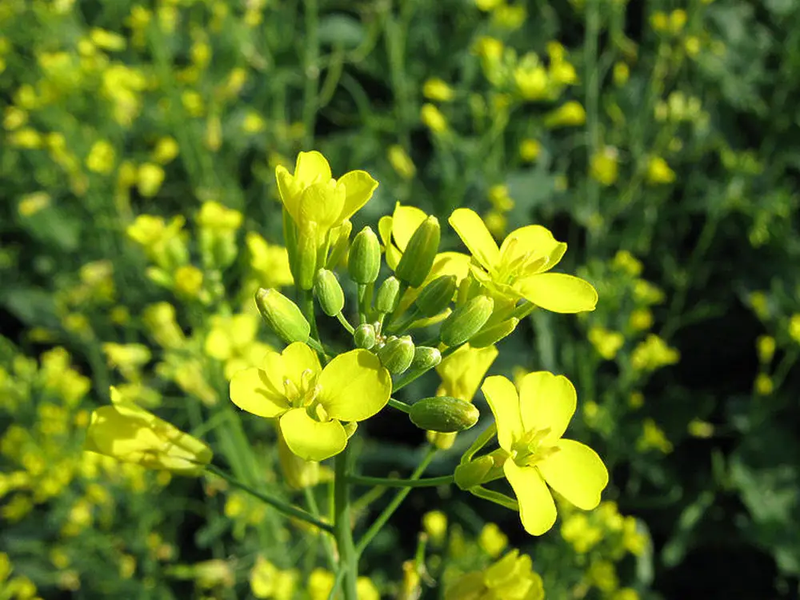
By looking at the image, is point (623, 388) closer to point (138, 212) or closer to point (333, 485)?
point (333, 485)

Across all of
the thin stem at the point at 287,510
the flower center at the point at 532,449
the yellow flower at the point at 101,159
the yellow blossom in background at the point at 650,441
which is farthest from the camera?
the yellow flower at the point at 101,159

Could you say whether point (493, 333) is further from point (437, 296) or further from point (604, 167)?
point (604, 167)

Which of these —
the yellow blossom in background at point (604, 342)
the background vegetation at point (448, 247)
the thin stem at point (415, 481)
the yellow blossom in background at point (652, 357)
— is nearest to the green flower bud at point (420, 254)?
the thin stem at point (415, 481)

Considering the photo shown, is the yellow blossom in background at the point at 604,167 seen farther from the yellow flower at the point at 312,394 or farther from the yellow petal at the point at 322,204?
the yellow flower at the point at 312,394

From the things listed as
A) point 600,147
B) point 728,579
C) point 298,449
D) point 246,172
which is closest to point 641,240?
point 600,147

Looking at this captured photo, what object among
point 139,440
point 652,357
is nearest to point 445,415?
point 139,440

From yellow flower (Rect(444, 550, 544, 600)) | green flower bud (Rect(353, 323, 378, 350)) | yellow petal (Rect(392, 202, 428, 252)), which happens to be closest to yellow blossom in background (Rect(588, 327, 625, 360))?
yellow flower (Rect(444, 550, 544, 600))

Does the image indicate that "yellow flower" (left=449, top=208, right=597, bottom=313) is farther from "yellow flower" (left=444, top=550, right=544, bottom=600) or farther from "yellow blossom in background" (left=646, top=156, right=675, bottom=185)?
"yellow blossom in background" (left=646, top=156, right=675, bottom=185)
